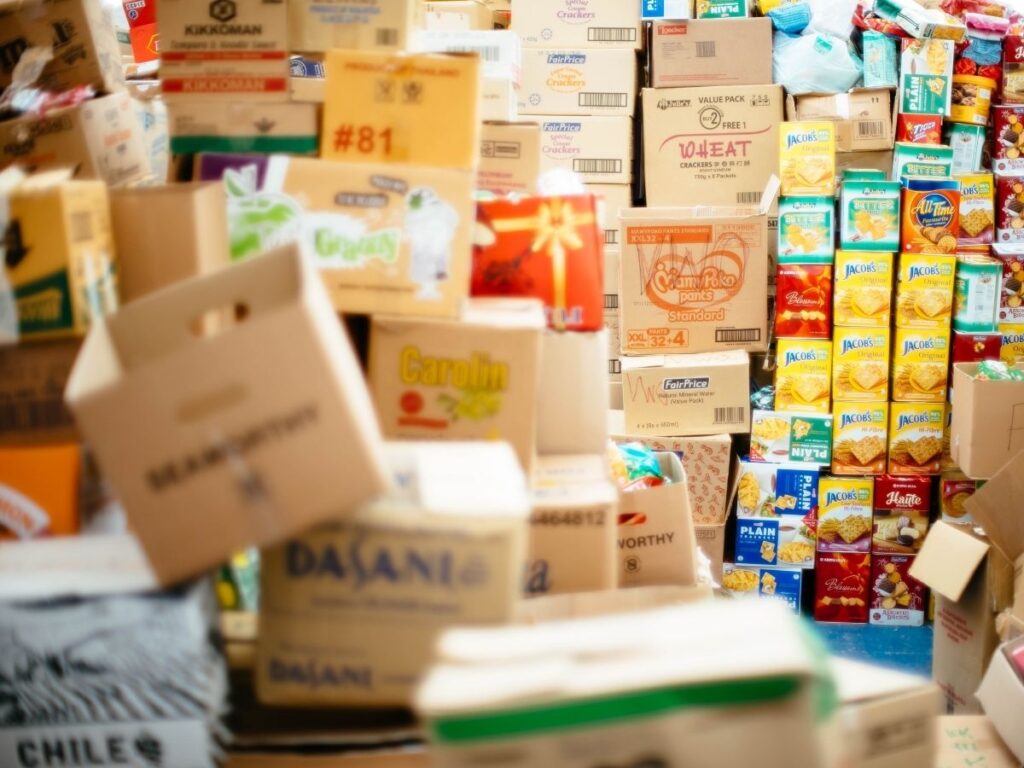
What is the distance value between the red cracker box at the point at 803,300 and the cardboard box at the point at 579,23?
0.99 meters

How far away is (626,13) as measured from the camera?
3.63 m

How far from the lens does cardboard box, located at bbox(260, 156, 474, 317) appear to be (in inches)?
64.6

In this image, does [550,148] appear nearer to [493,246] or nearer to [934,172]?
[934,172]

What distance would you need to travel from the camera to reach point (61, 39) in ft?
6.97

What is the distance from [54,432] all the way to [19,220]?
1.01 feet

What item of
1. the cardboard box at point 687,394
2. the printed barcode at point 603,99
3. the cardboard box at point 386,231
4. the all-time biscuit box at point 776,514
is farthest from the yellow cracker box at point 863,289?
the cardboard box at point 386,231

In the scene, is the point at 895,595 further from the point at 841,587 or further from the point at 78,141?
the point at 78,141

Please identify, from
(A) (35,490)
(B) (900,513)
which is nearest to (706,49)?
(B) (900,513)

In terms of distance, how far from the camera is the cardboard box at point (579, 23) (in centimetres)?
363

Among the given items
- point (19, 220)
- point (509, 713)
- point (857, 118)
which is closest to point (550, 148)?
point (857, 118)

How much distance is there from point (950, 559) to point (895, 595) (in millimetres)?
1189

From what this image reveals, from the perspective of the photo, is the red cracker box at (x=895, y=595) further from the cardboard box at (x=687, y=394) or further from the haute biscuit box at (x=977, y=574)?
the haute biscuit box at (x=977, y=574)

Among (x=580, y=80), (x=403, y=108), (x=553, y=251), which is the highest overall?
(x=580, y=80)

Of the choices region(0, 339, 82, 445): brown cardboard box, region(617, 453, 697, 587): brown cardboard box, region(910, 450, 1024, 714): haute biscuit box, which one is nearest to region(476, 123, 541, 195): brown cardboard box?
region(617, 453, 697, 587): brown cardboard box
